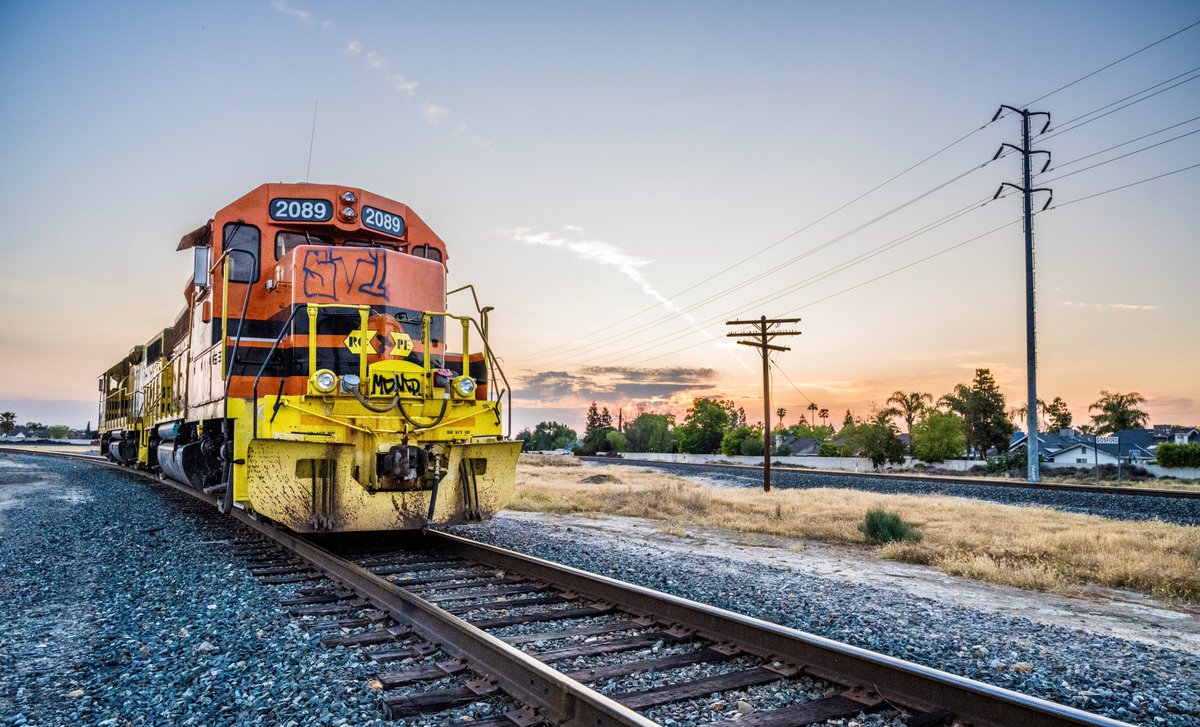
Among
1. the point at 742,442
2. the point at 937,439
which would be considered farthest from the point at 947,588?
the point at 742,442

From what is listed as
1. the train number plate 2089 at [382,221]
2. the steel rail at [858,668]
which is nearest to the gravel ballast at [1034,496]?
the steel rail at [858,668]

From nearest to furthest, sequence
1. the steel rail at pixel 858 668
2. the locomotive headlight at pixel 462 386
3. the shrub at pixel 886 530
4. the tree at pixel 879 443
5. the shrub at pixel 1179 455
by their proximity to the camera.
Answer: the steel rail at pixel 858 668 → the locomotive headlight at pixel 462 386 → the shrub at pixel 886 530 → the shrub at pixel 1179 455 → the tree at pixel 879 443

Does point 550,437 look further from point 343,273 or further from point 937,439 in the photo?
point 343,273

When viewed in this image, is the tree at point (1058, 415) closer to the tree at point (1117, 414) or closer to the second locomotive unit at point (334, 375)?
the tree at point (1117, 414)

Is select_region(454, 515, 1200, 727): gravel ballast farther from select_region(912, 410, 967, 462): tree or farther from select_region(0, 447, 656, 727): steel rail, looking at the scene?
select_region(912, 410, 967, 462): tree

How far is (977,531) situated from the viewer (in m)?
11.8

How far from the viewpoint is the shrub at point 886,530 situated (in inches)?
421

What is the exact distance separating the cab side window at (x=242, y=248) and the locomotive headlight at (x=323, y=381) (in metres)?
2.20

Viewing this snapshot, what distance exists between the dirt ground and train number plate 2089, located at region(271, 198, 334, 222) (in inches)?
224

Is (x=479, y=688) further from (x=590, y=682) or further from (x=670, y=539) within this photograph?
(x=670, y=539)

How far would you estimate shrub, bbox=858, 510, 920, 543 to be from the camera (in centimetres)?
1069

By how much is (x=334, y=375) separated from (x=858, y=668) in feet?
16.3

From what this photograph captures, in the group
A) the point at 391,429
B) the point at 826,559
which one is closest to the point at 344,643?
the point at 391,429

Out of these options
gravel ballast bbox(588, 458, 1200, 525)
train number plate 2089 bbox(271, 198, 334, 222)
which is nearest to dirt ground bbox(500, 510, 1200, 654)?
train number plate 2089 bbox(271, 198, 334, 222)
